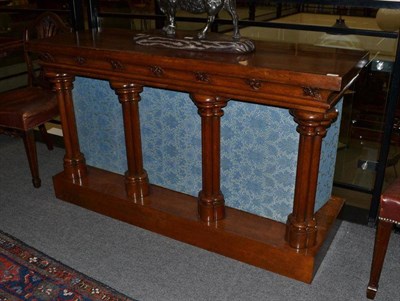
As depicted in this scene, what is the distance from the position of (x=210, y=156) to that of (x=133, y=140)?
46cm

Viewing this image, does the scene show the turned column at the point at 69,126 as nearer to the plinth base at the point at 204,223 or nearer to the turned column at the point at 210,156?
the plinth base at the point at 204,223

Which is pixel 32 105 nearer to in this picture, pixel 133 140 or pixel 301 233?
pixel 133 140

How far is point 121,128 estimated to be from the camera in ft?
8.19

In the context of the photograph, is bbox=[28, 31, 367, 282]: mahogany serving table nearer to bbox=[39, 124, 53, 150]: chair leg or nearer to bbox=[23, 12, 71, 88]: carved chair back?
bbox=[23, 12, 71, 88]: carved chair back

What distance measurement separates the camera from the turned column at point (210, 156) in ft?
6.37

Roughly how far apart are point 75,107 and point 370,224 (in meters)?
1.74

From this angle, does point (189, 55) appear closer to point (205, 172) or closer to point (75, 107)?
point (205, 172)

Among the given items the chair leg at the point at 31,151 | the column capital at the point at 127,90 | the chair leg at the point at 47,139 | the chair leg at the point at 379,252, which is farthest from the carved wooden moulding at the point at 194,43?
the chair leg at the point at 47,139

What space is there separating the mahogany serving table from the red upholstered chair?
0.25 m

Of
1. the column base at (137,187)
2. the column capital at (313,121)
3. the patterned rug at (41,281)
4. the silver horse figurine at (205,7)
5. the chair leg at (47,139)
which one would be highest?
the silver horse figurine at (205,7)

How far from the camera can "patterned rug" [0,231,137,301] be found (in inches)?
76.9

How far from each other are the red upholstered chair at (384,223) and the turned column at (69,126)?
1620 mm

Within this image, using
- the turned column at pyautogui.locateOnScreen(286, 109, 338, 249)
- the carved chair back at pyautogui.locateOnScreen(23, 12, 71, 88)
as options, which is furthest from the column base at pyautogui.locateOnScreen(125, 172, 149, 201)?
the carved chair back at pyautogui.locateOnScreen(23, 12, 71, 88)

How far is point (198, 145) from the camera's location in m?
2.26
